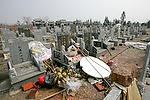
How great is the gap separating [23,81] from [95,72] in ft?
15.8

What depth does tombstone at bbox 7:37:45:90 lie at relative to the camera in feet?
18.9

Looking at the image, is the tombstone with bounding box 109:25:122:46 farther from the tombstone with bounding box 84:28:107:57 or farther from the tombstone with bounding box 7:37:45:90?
the tombstone with bounding box 7:37:45:90

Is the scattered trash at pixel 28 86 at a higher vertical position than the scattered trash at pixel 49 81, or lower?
lower

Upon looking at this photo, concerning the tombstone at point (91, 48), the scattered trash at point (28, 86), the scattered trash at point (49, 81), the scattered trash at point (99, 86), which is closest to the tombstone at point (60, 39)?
the tombstone at point (91, 48)

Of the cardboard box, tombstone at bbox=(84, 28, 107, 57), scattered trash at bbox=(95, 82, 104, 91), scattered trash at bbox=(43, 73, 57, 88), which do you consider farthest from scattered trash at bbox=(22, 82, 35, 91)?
tombstone at bbox=(84, 28, 107, 57)

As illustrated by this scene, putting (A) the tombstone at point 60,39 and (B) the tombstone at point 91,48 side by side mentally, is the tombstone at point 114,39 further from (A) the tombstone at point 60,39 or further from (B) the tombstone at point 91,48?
(A) the tombstone at point 60,39

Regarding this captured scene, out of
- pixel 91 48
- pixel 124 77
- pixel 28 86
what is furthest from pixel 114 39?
pixel 124 77

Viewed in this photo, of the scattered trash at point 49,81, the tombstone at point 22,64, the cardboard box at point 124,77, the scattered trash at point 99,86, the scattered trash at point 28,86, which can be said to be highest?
the cardboard box at point 124,77

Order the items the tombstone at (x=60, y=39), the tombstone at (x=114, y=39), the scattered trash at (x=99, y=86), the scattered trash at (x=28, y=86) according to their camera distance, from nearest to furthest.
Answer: the scattered trash at (x=28, y=86) < the scattered trash at (x=99, y=86) < the tombstone at (x=60, y=39) < the tombstone at (x=114, y=39)

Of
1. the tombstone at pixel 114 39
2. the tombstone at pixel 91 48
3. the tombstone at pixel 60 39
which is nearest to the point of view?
the tombstone at pixel 60 39

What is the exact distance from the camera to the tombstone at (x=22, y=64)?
18.9ft

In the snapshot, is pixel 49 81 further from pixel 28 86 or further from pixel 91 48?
pixel 91 48

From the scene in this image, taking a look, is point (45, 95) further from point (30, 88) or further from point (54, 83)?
point (30, 88)

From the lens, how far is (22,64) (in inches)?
275
